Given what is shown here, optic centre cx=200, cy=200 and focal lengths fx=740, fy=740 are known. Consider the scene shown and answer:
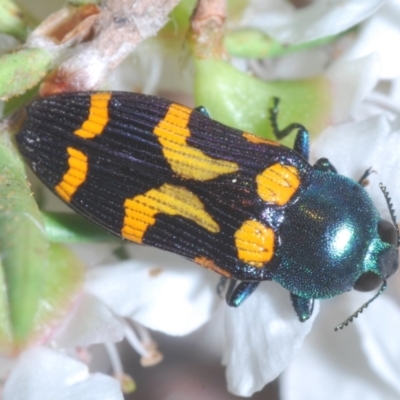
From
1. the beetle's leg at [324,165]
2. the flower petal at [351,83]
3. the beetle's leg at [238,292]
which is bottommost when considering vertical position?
the beetle's leg at [238,292]

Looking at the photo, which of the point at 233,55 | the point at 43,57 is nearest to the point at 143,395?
the point at 233,55

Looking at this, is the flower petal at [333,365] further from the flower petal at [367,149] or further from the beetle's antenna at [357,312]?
the flower petal at [367,149]

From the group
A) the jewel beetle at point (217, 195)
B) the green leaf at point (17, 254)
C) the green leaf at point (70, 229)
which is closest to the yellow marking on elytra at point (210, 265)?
the jewel beetle at point (217, 195)

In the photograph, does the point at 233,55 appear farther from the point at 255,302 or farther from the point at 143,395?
the point at 143,395

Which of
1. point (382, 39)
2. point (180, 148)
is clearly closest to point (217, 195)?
point (180, 148)

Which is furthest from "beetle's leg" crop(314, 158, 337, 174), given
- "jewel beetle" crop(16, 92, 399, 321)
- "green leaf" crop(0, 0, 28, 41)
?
"green leaf" crop(0, 0, 28, 41)

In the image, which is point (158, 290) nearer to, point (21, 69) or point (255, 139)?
point (255, 139)

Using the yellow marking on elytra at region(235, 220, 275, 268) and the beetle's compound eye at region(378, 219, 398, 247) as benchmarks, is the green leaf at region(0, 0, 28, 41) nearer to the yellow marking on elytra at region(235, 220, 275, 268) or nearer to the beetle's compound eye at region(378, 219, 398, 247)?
the yellow marking on elytra at region(235, 220, 275, 268)
